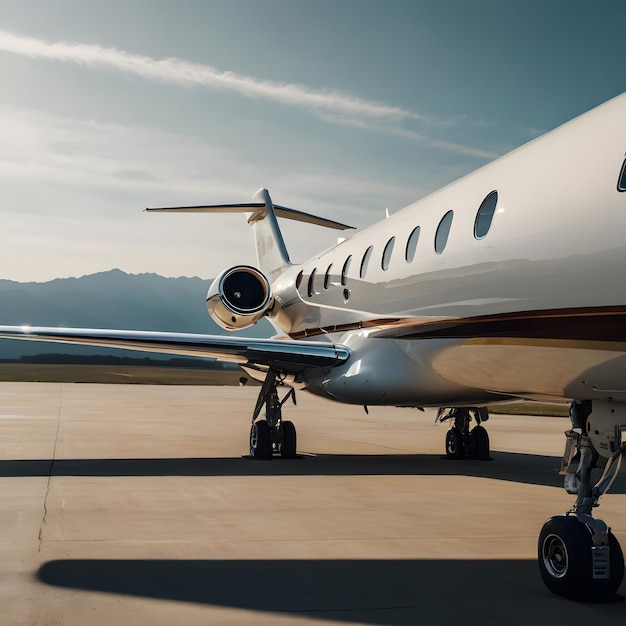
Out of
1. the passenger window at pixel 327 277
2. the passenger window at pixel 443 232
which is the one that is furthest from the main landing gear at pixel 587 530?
the passenger window at pixel 327 277

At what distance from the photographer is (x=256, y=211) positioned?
2023cm

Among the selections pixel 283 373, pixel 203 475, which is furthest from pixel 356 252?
pixel 203 475

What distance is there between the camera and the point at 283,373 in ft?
45.9

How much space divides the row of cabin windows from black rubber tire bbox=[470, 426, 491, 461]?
3.56 m

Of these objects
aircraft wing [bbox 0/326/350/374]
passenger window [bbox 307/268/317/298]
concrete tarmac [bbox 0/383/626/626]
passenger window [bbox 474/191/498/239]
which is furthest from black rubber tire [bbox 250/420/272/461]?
passenger window [bbox 474/191/498/239]

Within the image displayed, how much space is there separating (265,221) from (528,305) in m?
14.7

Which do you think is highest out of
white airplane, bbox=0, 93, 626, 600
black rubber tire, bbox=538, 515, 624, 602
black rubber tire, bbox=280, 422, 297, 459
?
white airplane, bbox=0, 93, 626, 600

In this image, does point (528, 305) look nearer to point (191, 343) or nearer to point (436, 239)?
point (436, 239)

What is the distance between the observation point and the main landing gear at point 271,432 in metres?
13.4

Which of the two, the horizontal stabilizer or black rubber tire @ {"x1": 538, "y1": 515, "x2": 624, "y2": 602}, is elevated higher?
the horizontal stabilizer

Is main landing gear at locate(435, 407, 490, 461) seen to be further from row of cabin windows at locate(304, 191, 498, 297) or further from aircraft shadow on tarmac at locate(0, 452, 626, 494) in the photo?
row of cabin windows at locate(304, 191, 498, 297)

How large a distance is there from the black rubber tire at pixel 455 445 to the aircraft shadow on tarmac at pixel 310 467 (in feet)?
0.76

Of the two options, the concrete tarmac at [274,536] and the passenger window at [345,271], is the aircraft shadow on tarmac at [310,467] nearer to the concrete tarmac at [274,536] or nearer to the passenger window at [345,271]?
the concrete tarmac at [274,536]

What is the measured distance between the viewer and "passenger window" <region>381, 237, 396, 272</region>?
10.0m
